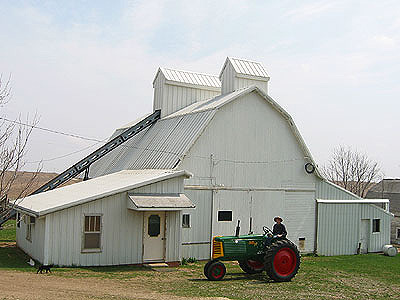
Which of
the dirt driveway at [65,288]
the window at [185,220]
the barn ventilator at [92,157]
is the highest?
the barn ventilator at [92,157]

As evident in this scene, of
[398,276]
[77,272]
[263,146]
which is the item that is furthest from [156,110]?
[398,276]

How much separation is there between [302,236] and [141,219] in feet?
29.4

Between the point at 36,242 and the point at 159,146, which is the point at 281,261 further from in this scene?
the point at 159,146

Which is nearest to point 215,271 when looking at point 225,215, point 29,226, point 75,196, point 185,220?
point 185,220

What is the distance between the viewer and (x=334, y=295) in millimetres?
14039

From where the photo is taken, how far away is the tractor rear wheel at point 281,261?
50.4ft

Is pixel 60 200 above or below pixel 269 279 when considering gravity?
above

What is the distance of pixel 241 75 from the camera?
81.6 feet

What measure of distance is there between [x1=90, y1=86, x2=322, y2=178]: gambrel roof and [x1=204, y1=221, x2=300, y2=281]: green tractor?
18.9 ft

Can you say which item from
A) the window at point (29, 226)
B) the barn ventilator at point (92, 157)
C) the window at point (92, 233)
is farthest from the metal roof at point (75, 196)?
the barn ventilator at point (92, 157)

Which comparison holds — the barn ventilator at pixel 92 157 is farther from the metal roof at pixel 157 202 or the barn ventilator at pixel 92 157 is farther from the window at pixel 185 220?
the metal roof at pixel 157 202

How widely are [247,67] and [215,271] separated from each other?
512 inches

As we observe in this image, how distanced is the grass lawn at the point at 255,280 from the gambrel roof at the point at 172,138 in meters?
5.18

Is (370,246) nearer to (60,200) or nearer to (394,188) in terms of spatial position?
(394,188)
